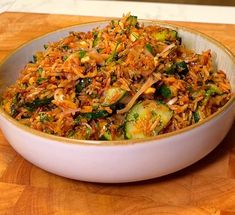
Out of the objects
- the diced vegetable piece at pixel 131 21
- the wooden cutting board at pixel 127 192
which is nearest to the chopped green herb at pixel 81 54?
the diced vegetable piece at pixel 131 21

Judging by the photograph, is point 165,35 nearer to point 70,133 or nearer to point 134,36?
point 134,36

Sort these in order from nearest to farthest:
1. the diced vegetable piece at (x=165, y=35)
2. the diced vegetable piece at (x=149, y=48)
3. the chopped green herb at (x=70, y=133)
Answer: the chopped green herb at (x=70, y=133)
the diced vegetable piece at (x=149, y=48)
the diced vegetable piece at (x=165, y=35)

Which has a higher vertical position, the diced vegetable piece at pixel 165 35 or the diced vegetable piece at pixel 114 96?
the diced vegetable piece at pixel 165 35

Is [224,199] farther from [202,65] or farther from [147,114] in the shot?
[202,65]

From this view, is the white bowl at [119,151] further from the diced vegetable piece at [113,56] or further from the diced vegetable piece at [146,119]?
the diced vegetable piece at [113,56]

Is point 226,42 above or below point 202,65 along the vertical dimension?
below

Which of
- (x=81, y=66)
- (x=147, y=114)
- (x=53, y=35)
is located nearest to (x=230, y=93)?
(x=147, y=114)
